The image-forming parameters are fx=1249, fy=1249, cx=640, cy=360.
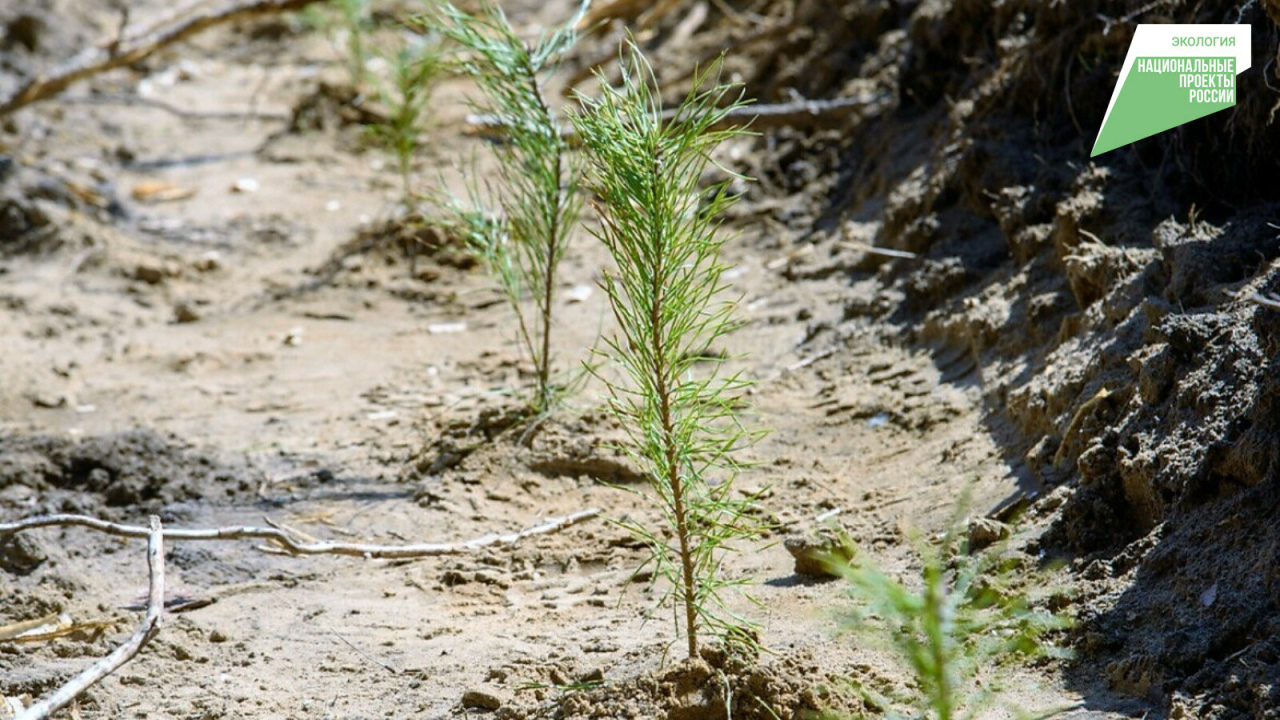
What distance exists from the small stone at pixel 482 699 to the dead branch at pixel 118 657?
2.00 feet

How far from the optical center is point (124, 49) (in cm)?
713

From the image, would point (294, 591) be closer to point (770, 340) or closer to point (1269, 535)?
point (770, 340)

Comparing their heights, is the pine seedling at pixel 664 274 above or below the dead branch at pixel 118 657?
above

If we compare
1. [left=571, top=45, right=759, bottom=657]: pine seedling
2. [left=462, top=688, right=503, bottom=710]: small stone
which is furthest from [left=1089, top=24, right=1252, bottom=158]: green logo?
[left=462, top=688, right=503, bottom=710]: small stone

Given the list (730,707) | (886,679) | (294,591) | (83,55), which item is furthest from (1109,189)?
(83,55)

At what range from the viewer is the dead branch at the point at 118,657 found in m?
2.13

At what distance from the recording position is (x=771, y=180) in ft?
18.3

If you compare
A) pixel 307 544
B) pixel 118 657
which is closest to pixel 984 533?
pixel 307 544

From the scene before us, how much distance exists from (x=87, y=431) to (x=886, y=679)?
305 cm

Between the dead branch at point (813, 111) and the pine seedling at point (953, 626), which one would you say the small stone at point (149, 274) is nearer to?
the dead branch at point (813, 111)

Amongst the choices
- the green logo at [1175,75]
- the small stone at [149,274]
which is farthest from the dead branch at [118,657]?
the small stone at [149,274]

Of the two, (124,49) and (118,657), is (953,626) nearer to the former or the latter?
(118,657)

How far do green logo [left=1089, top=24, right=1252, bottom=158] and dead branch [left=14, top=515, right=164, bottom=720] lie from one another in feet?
7.92

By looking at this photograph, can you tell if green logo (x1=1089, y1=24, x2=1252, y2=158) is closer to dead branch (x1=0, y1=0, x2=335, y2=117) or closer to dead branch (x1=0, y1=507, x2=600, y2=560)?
dead branch (x1=0, y1=507, x2=600, y2=560)
